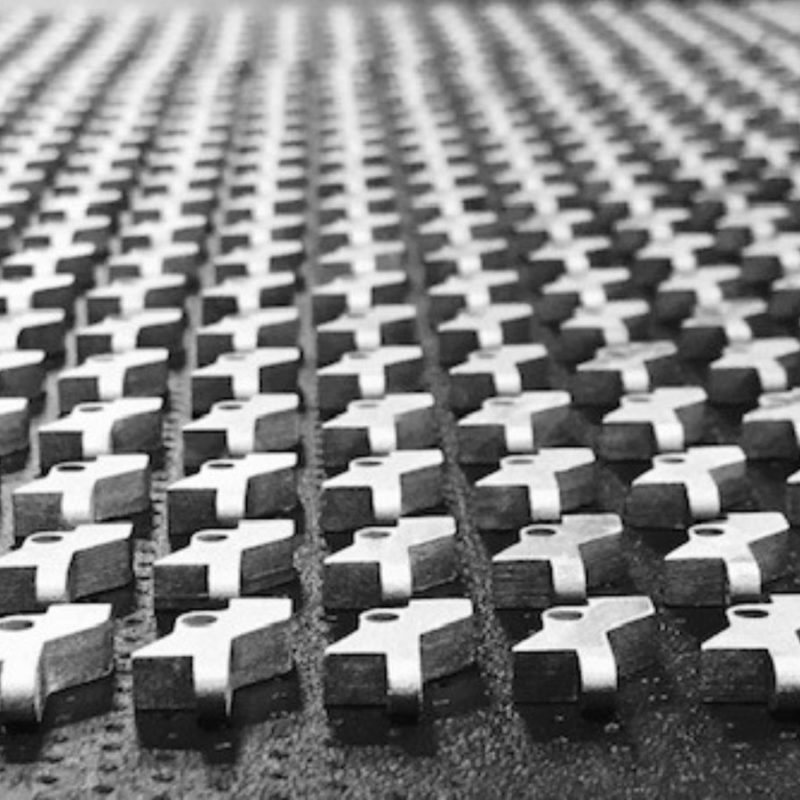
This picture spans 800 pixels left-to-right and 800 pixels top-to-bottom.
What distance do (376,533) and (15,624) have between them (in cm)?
35

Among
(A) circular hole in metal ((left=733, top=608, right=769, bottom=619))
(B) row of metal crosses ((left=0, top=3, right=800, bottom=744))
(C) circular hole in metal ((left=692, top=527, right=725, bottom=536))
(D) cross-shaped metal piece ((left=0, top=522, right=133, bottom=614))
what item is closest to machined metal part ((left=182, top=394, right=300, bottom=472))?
(B) row of metal crosses ((left=0, top=3, right=800, bottom=744))

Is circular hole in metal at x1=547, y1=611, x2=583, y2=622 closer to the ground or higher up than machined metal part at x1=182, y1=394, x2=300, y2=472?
higher up

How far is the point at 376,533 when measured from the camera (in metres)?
1.56

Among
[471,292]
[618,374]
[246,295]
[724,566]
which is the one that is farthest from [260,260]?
[724,566]

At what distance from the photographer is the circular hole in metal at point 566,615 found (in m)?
1.40

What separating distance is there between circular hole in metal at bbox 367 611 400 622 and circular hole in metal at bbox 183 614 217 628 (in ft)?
0.43

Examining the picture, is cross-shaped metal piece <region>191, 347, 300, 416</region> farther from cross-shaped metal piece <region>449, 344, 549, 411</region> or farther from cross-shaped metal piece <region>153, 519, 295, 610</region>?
cross-shaped metal piece <region>153, 519, 295, 610</region>

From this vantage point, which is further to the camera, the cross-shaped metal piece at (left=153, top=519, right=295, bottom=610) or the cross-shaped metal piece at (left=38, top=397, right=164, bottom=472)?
the cross-shaped metal piece at (left=38, top=397, right=164, bottom=472)

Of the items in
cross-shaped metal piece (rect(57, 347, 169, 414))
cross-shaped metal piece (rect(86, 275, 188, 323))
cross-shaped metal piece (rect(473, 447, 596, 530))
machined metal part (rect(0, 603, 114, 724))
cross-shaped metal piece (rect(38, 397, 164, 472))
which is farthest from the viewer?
cross-shaped metal piece (rect(86, 275, 188, 323))

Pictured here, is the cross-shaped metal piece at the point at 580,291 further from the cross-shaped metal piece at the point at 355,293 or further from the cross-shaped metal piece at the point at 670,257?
the cross-shaped metal piece at the point at 355,293

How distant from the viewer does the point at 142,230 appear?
8.61 ft

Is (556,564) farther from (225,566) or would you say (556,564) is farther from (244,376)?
(244,376)

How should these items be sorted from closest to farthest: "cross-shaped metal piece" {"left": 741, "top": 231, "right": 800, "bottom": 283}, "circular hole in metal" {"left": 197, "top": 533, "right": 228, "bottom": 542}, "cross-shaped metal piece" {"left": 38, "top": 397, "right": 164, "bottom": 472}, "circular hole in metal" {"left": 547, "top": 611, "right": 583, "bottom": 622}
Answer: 1. "circular hole in metal" {"left": 547, "top": 611, "right": 583, "bottom": 622}
2. "circular hole in metal" {"left": 197, "top": 533, "right": 228, "bottom": 542}
3. "cross-shaped metal piece" {"left": 38, "top": 397, "right": 164, "bottom": 472}
4. "cross-shaped metal piece" {"left": 741, "top": 231, "right": 800, "bottom": 283}

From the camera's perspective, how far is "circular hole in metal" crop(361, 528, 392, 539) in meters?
1.55
